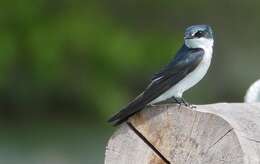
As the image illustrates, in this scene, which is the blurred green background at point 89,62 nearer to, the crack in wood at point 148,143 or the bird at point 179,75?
the bird at point 179,75

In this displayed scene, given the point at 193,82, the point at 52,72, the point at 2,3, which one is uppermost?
the point at 2,3

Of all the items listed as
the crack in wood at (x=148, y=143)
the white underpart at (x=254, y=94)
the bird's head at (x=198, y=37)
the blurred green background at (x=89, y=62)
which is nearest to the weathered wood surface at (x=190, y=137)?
the crack in wood at (x=148, y=143)

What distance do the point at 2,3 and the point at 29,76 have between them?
734 mm

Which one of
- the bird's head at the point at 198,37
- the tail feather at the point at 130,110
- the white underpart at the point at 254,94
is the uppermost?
the bird's head at the point at 198,37

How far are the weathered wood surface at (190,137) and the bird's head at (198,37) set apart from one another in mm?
Result: 325

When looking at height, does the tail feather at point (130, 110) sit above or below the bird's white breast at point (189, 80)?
below

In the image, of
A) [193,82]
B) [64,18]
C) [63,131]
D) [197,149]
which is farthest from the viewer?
[63,131]

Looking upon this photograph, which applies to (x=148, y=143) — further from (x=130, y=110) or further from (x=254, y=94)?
(x=254, y=94)

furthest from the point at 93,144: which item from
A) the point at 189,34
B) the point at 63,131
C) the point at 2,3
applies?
the point at 189,34

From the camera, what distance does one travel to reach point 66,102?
11.7 metres

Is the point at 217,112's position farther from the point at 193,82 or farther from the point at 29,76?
the point at 29,76

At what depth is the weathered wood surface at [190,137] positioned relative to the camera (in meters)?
3.82

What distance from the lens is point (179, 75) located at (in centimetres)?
425

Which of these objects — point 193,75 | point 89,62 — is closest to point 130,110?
point 193,75
